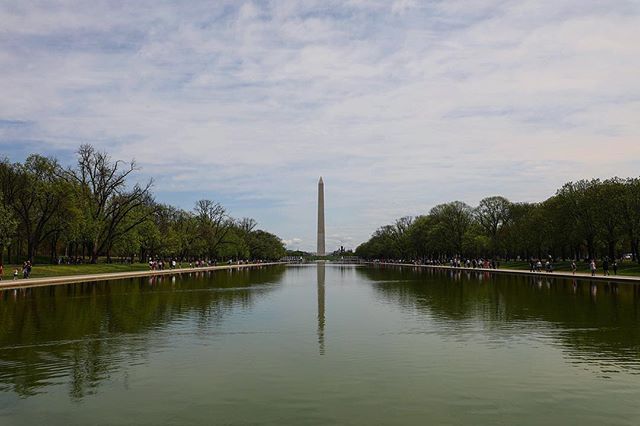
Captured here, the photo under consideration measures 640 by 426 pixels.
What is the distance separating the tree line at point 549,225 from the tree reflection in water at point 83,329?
1926 inches

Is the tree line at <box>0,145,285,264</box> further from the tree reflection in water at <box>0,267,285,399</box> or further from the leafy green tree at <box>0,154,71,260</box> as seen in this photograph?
the tree reflection in water at <box>0,267,285,399</box>

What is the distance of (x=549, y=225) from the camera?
78188 mm

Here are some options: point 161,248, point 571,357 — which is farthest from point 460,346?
point 161,248

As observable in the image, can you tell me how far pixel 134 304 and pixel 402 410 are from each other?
22.2 meters

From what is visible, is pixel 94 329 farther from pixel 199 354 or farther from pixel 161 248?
pixel 161 248

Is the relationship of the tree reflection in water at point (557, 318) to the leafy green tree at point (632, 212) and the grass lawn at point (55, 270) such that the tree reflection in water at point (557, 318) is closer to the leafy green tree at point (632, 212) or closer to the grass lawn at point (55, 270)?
the leafy green tree at point (632, 212)

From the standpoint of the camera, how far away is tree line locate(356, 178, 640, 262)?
65.2 meters

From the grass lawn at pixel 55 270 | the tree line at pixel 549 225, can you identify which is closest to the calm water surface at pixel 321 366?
the grass lawn at pixel 55 270

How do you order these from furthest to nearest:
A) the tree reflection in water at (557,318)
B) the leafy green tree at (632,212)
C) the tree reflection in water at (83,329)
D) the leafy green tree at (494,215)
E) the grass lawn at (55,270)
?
the leafy green tree at (494,215) → the leafy green tree at (632,212) → the grass lawn at (55,270) → the tree reflection in water at (557,318) → the tree reflection in water at (83,329)

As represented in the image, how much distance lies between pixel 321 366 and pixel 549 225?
7195cm

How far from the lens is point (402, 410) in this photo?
1027 cm

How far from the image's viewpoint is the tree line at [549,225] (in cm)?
6519

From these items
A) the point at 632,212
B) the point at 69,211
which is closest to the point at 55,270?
the point at 69,211

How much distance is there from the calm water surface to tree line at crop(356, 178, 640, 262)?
4435cm
